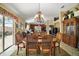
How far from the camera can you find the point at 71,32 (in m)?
2.82

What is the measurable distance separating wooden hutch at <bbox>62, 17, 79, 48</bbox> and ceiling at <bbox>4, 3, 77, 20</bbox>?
27 cm

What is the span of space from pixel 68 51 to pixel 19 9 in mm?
1268

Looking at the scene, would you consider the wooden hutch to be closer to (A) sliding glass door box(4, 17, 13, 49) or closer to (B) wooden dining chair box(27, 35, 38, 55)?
(B) wooden dining chair box(27, 35, 38, 55)

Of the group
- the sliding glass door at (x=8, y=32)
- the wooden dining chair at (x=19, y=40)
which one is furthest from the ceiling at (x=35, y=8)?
A: the wooden dining chair at (x=19, y=40)

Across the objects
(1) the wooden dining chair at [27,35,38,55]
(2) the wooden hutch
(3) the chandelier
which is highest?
(3) the chandelier

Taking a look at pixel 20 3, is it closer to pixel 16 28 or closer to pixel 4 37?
pixel 16 28

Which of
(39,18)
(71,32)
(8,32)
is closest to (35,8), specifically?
(39,18)

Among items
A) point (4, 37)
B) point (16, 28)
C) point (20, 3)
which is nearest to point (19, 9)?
point (20, 3)

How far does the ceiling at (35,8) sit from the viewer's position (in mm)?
2735

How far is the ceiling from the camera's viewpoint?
274 centimetres

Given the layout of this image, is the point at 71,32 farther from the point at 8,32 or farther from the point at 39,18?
the point at 8,32

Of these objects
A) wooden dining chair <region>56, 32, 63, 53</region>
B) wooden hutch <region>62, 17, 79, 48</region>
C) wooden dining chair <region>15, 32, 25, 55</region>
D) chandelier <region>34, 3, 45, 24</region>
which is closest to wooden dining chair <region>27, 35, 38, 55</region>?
wooden dining chair <region>15, 32, 25, 55</region>

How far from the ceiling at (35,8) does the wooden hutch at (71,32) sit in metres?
0.27

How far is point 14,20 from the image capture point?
2.76m
